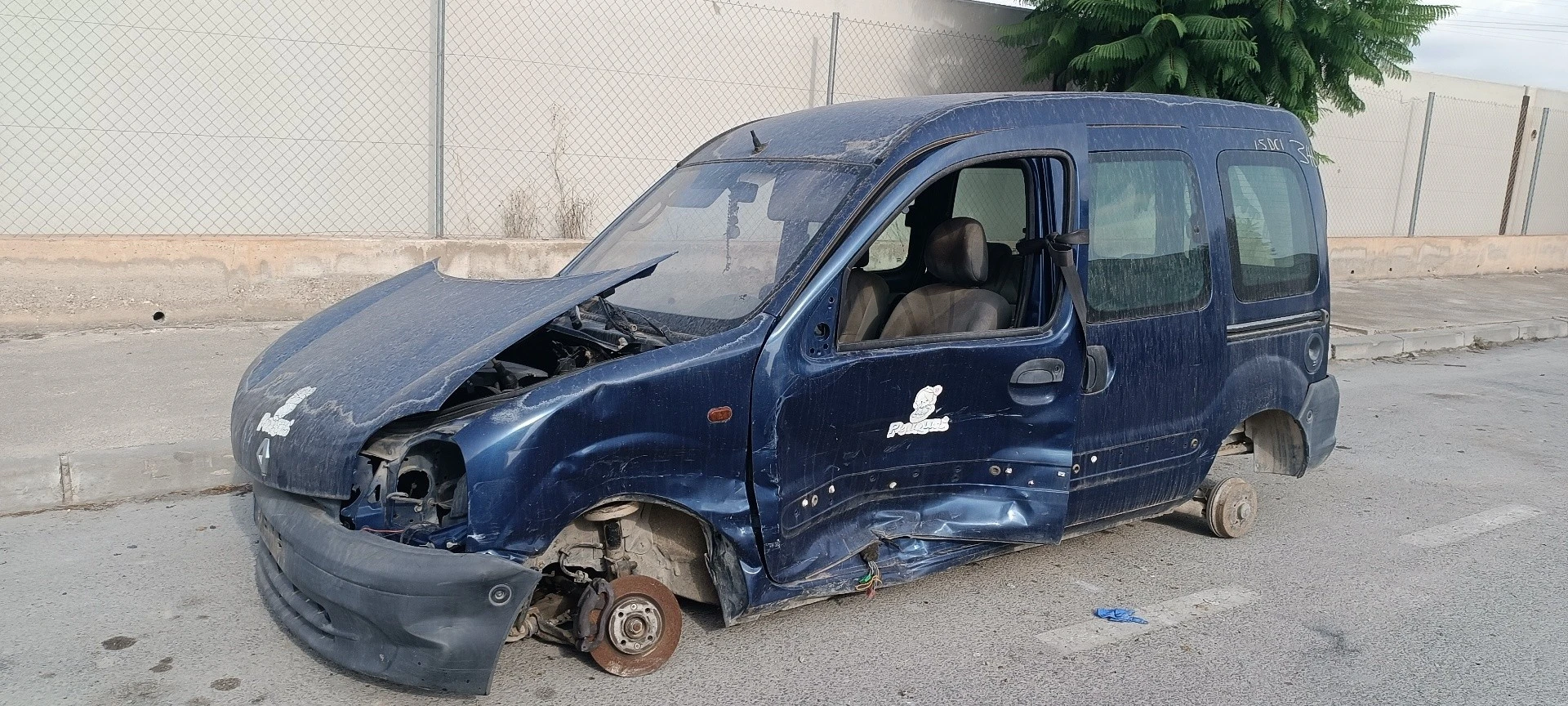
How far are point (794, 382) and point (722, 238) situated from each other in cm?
79

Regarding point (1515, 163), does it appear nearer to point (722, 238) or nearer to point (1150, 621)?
point (1150, 621)

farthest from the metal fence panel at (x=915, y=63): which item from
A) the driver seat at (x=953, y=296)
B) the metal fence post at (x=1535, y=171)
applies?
the metal fence post at (x=1535, y=171)

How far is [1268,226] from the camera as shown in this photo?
191 inches

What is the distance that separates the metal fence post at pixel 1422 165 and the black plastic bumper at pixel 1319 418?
13.3 m

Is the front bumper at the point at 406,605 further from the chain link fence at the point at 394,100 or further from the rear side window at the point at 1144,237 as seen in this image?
the chain link fence at the point at 394,100

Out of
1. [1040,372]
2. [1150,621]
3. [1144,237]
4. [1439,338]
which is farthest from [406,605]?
[1439,338]

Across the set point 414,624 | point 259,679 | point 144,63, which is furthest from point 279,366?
point 144,63

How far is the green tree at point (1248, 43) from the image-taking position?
10047mm

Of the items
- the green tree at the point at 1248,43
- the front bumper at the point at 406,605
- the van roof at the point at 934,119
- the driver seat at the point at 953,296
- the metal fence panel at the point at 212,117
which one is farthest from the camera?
the green tree at the point at 1248,43

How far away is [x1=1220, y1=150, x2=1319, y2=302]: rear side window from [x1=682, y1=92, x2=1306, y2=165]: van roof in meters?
0.20

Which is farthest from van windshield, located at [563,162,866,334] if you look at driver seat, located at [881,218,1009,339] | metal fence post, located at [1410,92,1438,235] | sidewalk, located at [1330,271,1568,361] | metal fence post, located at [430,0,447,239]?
metal fence post, located at [1410,92,1438,235]

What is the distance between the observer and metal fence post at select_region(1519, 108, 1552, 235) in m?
18.7

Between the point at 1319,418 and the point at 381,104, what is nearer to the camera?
the point at 1319,418

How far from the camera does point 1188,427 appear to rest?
182 inches
